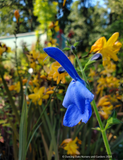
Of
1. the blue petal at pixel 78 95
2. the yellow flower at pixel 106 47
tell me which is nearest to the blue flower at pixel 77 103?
the blue petal at pixel 78 95

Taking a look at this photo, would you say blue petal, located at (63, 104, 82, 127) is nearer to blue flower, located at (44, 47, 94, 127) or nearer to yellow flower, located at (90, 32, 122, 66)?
blue flower, located at (44, 47, 94, 127)

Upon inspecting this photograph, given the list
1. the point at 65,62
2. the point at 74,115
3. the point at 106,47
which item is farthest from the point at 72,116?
the point at 106,47

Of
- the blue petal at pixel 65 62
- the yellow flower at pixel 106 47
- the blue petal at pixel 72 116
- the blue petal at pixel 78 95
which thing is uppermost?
the yellow flower at pixel 106 47

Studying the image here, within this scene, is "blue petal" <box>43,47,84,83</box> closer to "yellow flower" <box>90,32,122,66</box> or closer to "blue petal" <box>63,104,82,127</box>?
"blue petal" <box>63,104,82,127</box>

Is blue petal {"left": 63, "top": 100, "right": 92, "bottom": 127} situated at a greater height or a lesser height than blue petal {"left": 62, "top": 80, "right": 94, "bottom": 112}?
lesser

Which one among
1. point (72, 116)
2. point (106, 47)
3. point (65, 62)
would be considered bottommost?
point (72, 116)

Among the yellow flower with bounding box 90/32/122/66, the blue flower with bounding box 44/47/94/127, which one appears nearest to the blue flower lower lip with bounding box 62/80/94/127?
the blue flower with bounding box 44/47/94/127

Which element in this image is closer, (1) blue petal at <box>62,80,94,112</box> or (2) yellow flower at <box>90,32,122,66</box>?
(1) blue petal at <box>62,80,94,112</box>

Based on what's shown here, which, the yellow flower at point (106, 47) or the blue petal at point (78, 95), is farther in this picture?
the yellow flower at point (106, 47)

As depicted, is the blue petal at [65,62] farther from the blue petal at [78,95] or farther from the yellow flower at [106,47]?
the yellow flower at [106,47]

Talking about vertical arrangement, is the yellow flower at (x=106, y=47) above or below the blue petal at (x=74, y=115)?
above

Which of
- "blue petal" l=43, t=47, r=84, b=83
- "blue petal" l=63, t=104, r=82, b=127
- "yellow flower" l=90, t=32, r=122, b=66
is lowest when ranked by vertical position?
"blue petal" l=63, t=104, r=82, b=127

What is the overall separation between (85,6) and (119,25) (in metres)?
9.03

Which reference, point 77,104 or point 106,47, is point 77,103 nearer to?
point 77,104
